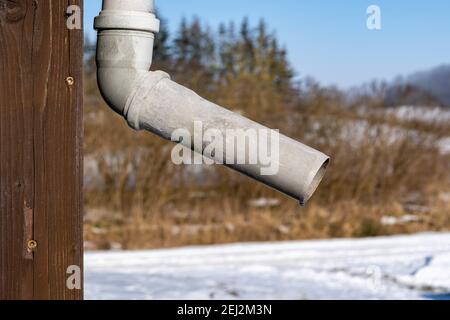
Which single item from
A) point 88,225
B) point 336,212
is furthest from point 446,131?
point 88,225

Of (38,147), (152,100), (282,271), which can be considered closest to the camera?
(38,147)

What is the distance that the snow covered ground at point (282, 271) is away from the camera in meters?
6.27

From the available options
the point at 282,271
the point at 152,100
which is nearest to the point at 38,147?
the point at 152,100

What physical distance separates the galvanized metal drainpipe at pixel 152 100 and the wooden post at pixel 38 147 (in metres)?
0.21

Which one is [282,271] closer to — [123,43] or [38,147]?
[123,43]

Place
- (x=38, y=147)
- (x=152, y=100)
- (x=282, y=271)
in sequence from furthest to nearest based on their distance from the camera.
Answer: (x=282, y=271)
(x=152, y=100)
(x=38, y=147)

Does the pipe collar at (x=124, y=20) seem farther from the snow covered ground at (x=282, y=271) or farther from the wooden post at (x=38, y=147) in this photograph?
the snow covered ground at (x=282, y=271)

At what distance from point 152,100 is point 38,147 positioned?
0.39 m

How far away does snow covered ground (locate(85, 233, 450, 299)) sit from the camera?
20.6 ft

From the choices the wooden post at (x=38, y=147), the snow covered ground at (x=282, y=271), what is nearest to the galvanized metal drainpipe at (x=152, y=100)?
the wooden post at (x=38, y=147)

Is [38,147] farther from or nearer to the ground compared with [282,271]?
farther from the ground

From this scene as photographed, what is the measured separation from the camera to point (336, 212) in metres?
10.8

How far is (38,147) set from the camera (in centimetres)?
223
